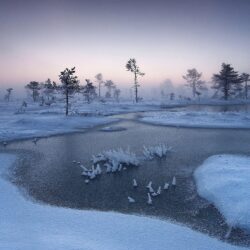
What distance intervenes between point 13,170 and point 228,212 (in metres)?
14.3

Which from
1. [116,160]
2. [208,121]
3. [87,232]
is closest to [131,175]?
[116,160]

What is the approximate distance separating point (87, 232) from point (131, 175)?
8.05 m

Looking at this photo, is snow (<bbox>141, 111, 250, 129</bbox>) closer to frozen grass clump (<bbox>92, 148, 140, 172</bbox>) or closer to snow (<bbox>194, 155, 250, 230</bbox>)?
snow (<bbox>194, 155, 250, 230</bbox>)

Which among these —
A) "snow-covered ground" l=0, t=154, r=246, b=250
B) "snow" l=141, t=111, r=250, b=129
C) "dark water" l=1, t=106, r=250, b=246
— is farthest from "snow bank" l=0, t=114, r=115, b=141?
"snow-covered ground" l=0, t=154, r=246, b=250

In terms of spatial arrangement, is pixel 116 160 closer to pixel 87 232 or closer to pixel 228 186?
pixel 228 186

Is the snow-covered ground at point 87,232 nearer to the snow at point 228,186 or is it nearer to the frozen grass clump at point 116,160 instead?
the snow at point 228,186

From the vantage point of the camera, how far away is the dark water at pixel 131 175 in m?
13.9

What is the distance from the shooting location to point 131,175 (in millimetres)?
19312

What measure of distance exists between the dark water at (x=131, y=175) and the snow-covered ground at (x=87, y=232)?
0.90 m

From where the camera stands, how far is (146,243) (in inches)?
422

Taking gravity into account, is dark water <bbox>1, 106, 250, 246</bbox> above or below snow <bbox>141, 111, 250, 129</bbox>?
below

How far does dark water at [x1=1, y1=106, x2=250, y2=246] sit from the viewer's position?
1387 cm

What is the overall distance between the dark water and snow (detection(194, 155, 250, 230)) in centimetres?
42

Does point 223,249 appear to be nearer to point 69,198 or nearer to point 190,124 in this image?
point 69,198
